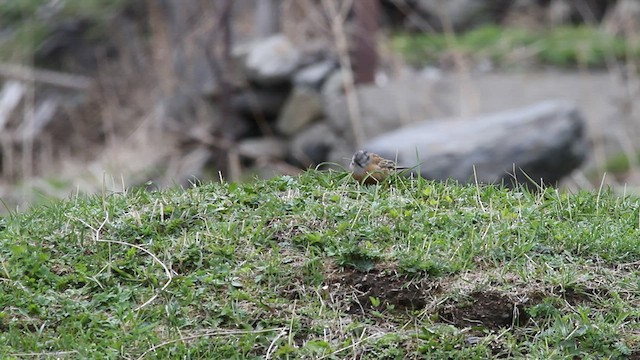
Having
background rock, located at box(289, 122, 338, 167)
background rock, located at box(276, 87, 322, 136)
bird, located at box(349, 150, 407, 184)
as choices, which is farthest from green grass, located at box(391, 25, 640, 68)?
bird, located at box(349, 150, 407, 184)

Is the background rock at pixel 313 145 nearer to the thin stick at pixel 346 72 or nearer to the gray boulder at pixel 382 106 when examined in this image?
the gray boulder at pixel 382 106

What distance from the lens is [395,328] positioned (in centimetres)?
495

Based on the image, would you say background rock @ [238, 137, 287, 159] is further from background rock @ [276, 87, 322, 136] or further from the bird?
the bird

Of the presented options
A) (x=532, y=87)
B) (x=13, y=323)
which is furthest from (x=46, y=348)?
(x=532, y=87)

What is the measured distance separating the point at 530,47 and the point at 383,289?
12195mm

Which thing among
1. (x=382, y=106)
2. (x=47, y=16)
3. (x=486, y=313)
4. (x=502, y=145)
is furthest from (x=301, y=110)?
(x=486, y=313)

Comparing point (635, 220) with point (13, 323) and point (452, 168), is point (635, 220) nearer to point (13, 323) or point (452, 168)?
point (13, 323)

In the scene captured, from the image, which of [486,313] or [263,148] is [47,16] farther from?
[486,313]

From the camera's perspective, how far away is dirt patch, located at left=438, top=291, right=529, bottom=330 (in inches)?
197

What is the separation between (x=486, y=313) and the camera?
5.02 m

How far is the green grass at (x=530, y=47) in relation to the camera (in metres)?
15.9

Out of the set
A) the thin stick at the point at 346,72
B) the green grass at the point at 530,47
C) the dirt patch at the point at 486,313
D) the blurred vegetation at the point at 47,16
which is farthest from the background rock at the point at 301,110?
the dirt patch at the point at 486,313

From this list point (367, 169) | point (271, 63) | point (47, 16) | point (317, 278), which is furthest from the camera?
point (47, 16)

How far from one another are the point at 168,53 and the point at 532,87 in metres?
5.75
